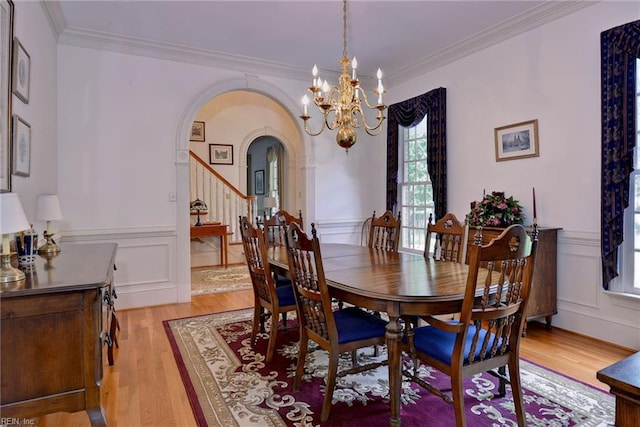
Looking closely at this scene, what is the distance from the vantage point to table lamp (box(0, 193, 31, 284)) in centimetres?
146

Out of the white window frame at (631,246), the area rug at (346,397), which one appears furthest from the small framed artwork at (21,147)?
the white window frame at (631,246)

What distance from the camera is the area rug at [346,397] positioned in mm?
2041

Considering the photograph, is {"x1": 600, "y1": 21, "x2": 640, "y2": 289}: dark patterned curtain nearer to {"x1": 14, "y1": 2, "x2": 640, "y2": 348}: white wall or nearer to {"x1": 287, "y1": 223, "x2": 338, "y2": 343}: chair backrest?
{"x1": 14, "y1": 2, "x2": 640, "y2": 348}: white wall

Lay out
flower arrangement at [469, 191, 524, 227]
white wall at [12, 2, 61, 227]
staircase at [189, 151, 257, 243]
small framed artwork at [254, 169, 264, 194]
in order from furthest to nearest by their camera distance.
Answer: small framed artwork at [254, 169, 264, 194]
staircase at [189, 151, 257, 243]
flower arrangement at [469, 191, 524, 227]
white wall at [12, 2, 61, 227]

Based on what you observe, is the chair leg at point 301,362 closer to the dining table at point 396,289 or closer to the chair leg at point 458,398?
the dining table at point 396,289

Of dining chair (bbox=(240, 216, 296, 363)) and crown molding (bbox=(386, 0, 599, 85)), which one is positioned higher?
crown molding (bbox=(386, 0, 599, 85))

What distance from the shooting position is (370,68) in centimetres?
502

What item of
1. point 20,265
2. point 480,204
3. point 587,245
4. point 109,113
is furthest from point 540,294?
point 109,113

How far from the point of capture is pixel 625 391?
2.47ft

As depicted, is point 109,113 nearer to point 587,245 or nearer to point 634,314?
point 587,245

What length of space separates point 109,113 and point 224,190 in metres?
3.08

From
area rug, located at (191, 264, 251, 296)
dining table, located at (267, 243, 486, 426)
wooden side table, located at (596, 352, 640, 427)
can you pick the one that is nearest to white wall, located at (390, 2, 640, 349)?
dining table, located at (267, 243, 486, 426)

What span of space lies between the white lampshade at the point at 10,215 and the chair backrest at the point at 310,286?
A: 1211 millimetres

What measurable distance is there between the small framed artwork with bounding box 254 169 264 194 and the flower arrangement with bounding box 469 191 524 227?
23.0 feet
